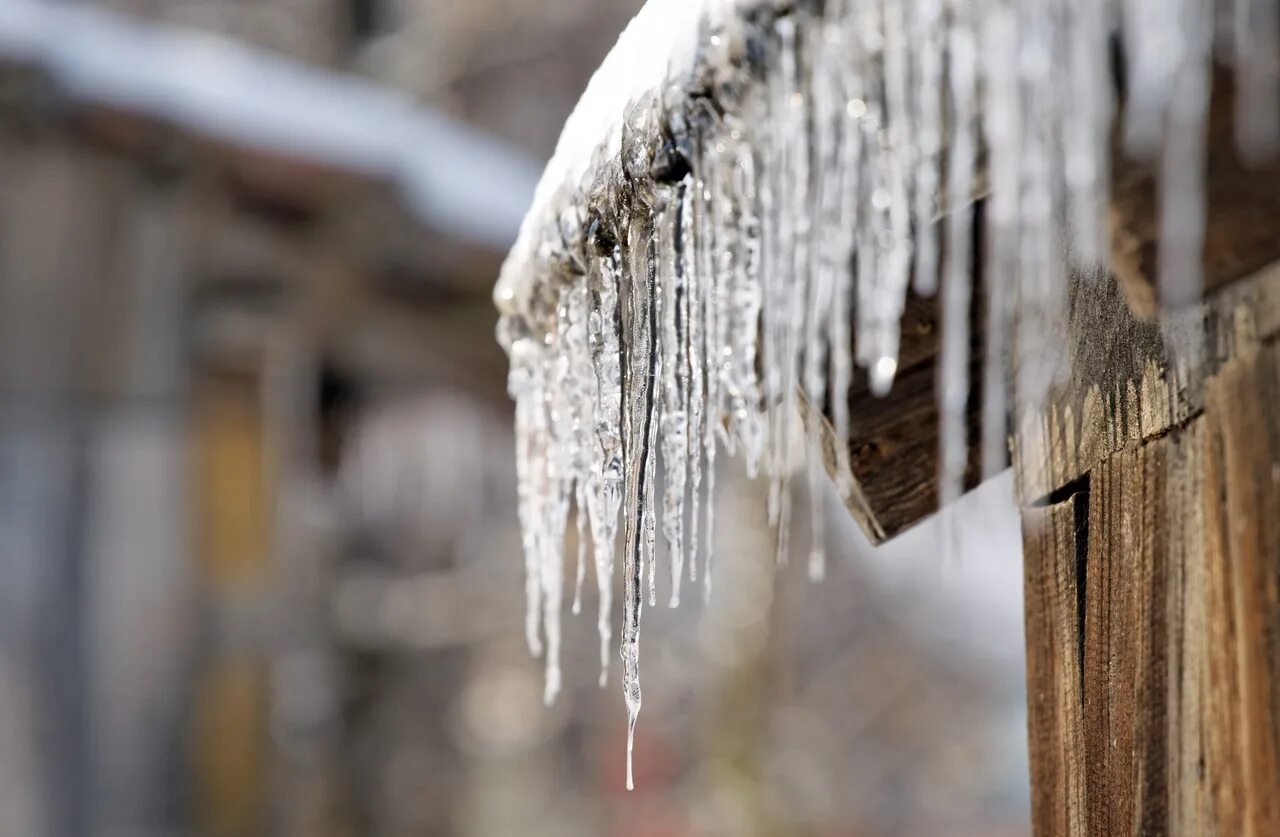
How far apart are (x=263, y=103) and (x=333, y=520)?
355 centimetres

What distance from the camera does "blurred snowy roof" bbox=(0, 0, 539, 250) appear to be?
4820 millimetres

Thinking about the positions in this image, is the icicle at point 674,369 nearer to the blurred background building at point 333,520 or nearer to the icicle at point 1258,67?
the icicle at point 1258,67

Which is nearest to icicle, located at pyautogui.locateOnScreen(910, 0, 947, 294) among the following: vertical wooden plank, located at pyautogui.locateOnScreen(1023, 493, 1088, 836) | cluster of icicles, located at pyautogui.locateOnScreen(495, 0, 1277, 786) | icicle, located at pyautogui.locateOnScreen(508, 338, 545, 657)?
cluster of icicles, located at pyautogui.locateOnScreen(495, 0, 1277, 786)

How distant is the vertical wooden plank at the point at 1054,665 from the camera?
1.42 metres

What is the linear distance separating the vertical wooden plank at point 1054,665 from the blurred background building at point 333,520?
0.51 m

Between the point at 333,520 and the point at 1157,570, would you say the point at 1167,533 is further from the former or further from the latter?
the point at 333,520

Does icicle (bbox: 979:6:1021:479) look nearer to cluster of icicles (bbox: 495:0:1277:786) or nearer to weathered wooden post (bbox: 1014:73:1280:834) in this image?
cluster of icicles (bbox: 495:0:1277:786)

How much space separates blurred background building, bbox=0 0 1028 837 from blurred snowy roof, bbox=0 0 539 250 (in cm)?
2

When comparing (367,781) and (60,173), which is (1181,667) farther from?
(367,781)

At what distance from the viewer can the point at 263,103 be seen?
5406mm

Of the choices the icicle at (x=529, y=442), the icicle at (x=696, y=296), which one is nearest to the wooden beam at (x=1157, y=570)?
the icicle at (x=696, y=296)

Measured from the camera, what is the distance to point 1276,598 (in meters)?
0.96

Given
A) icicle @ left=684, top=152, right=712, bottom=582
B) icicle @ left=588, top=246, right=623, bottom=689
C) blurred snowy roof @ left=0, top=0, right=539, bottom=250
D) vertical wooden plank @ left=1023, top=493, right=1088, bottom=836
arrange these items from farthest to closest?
blurred snowy roof @ left=0, top=0, right=539, bottom=250 < icicle @ left=588, top=246, right=623, bottom=689 < vertical wooden plank @ left=1023, top=493, right=1088, bottom=836 < icicle @ left=684, top=152, right=712, bottom=582

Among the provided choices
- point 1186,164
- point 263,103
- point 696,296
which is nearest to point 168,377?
point 263,103
